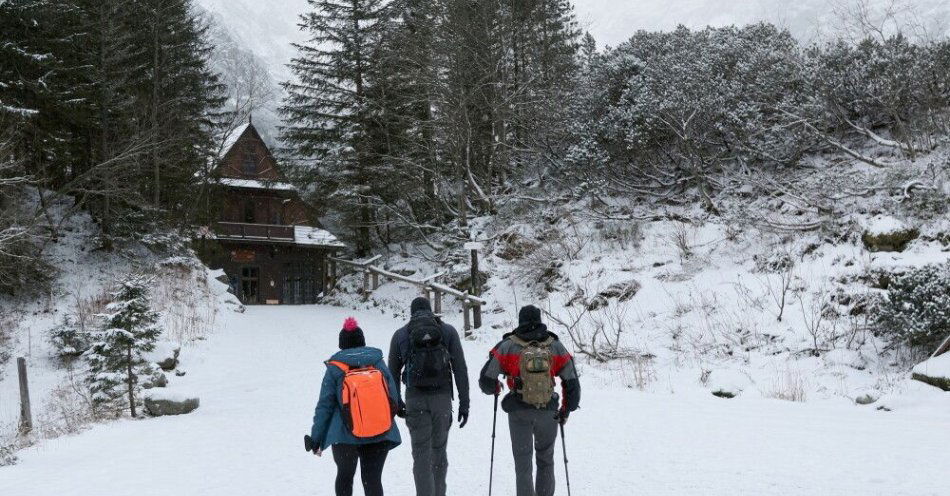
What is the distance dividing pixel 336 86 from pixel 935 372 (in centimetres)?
2699

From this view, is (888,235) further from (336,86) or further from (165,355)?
(336,86)

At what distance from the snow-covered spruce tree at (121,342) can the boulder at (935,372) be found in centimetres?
1229

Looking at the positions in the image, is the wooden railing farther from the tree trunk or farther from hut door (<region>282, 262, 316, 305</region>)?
the tree trunk

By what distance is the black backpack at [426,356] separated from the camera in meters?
4.99

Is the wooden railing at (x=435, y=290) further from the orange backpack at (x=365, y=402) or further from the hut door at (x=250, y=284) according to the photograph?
the orange backpack at (x=365, y=402)

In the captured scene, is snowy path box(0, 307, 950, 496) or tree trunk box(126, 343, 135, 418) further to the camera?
tree trunk box(126, 343, 135, 418)

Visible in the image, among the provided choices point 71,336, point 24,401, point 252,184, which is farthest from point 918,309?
point 252,184

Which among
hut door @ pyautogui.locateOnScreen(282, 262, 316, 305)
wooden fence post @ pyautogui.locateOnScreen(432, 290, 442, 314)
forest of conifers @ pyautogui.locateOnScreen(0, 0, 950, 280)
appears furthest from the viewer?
hut door @ pyautogui.locateOnScreen(282, 262, 316, 305)

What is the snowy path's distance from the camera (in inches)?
227

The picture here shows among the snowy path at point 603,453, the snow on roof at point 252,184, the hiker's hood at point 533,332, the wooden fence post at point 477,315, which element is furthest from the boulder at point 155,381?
the snow on roof at point 252,184

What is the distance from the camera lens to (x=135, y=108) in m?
25.6

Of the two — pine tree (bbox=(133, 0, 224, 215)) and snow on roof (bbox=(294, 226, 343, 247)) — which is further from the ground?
pine tree (bbox=(133, 0, 224, 215))

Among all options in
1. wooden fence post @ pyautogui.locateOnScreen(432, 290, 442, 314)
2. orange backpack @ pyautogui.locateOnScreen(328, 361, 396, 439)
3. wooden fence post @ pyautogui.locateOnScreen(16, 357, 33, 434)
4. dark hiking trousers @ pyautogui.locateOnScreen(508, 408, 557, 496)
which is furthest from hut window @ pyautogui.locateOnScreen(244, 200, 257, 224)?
dark hiking trousers @ pyautogui.locateOnScreen(508, 408, 557, 496)

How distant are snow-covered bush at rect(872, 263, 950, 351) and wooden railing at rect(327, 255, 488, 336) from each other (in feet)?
33.1
